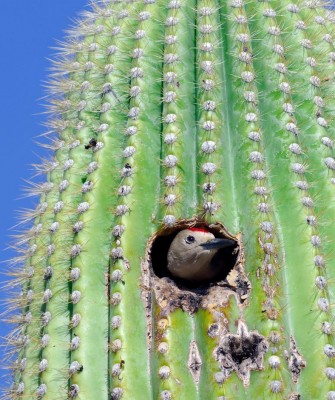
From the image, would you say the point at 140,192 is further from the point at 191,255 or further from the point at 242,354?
the point at 242,354

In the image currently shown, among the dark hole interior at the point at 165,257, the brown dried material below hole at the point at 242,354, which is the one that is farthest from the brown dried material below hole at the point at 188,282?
the brown dried material below hole at the point at 242,354

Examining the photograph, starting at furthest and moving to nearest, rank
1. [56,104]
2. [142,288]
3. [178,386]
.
Result: [56,104] → [142,288] → [178,386]

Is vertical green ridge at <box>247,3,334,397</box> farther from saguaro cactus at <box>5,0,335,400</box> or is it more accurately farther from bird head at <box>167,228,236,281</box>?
bird head at <box>167,228,236,281</box>

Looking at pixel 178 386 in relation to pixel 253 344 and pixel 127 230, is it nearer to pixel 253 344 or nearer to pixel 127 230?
pixel 253 344

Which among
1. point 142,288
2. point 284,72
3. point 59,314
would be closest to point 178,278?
point 142,288

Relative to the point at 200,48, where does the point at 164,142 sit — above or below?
below
